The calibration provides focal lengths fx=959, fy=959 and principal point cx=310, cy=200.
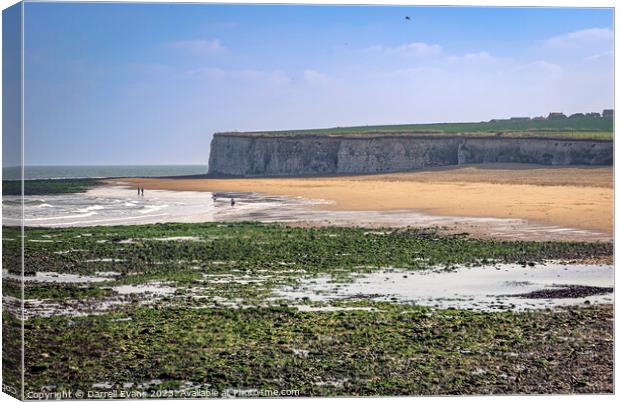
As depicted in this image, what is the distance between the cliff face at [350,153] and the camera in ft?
154

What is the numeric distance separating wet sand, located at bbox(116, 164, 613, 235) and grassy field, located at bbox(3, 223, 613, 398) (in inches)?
201

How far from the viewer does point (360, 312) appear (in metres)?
13.0

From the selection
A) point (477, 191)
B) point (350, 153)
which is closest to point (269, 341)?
point (477, 191)

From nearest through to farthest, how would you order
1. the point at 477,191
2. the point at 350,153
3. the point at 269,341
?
1. the point at 269,341
2. the point at 477,191
3. the point at 350,153

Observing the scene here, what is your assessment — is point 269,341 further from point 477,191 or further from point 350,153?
point 350,153

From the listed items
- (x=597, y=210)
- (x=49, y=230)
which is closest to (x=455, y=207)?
(x=597, y=210)

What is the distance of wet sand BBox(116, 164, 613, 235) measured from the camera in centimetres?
2184

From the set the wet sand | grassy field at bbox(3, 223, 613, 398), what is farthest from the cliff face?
grassy field at bbox(3, 223, 613, 398)

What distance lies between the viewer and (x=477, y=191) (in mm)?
33594

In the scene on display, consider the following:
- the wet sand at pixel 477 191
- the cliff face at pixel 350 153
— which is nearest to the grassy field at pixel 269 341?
the wet sand at pixel 477 191

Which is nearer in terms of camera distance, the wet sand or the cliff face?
the wet sand

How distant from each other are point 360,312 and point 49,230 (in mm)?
11345

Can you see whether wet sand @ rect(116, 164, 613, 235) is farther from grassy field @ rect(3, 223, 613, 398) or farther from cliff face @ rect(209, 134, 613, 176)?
grassy field @ rect(3, 223, 613, 398)

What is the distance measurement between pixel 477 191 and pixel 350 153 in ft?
79.2
